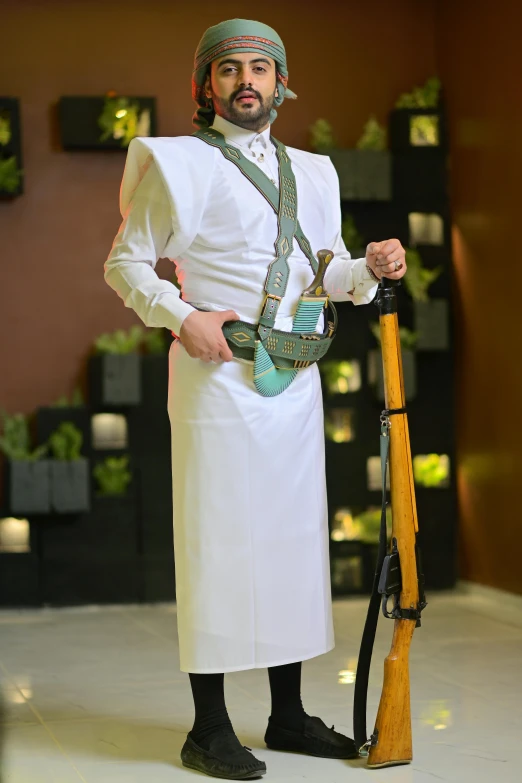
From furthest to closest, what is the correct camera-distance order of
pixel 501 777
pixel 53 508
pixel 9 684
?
pixel 53 508, pixel 9 684, pixel 501 777

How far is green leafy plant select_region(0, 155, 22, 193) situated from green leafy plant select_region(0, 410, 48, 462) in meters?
0.95

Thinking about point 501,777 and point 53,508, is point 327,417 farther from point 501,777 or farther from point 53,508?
point 501,777

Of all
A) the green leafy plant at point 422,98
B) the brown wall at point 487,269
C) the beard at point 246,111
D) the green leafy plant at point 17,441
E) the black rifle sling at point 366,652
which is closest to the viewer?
the black rifle sling at point 366,652

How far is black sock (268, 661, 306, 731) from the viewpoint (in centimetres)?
274

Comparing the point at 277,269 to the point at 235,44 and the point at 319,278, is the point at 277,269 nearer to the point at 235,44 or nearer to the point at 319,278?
the point at 319,278

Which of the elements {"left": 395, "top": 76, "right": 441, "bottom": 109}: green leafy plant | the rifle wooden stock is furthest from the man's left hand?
{"left": 395, "top": 76, "right": 441, "bottom": 109}: green leafy plant

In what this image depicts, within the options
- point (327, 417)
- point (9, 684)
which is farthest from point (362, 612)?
point (9, 684)

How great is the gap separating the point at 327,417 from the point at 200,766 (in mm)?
2748

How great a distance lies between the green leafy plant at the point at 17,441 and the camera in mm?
4867

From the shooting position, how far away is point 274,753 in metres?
2.76

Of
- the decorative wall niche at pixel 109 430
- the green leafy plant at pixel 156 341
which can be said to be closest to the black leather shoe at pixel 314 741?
the decorative wall niche at pixel 109 430

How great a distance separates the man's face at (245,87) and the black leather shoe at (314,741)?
4.57ft

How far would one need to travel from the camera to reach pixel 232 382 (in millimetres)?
2607

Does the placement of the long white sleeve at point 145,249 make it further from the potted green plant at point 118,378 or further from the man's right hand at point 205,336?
the potted green plant at point 118,378
